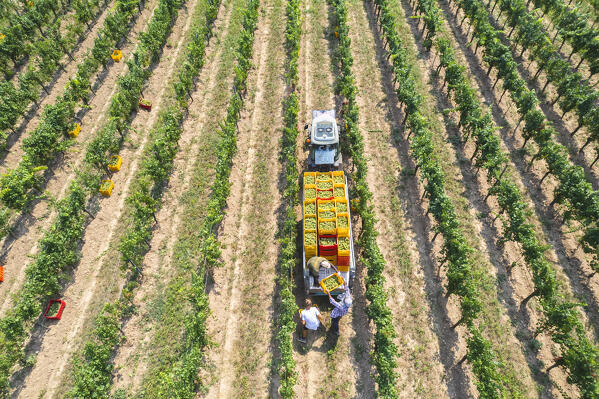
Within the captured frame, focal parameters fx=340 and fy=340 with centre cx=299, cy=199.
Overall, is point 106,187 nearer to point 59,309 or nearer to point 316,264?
point 59,309

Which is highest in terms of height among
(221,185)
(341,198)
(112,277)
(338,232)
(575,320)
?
(221,185)

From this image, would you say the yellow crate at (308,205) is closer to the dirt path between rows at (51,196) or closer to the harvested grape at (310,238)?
the harvested grape at (310,238)

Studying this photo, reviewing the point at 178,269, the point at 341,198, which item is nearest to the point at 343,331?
the point at 341,198

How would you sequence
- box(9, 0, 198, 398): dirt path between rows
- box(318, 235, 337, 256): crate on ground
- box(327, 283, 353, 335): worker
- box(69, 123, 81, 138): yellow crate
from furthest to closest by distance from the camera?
box(69, 123, 81, 138): yellow crate, box(318, 235, 337, 256): crate on ground, box(9, 0, 198, 398): dirt path between rows, box(327, 283, 353, 335): worker

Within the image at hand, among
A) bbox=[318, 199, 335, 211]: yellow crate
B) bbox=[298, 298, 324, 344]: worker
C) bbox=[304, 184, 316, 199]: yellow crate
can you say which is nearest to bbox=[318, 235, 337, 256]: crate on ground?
bbox=[318, 199, 335, 211]: yellow crate

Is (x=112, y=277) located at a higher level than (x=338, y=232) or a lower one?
lower

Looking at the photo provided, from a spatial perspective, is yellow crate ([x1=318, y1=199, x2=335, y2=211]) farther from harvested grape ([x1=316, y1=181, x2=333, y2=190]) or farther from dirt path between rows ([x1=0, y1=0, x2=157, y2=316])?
dirt path between rows ([x1=0, y1=0, x2=157, y2=316])

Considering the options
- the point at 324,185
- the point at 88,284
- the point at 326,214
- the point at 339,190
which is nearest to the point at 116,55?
the point at 88,284

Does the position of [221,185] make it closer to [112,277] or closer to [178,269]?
[178,269]
